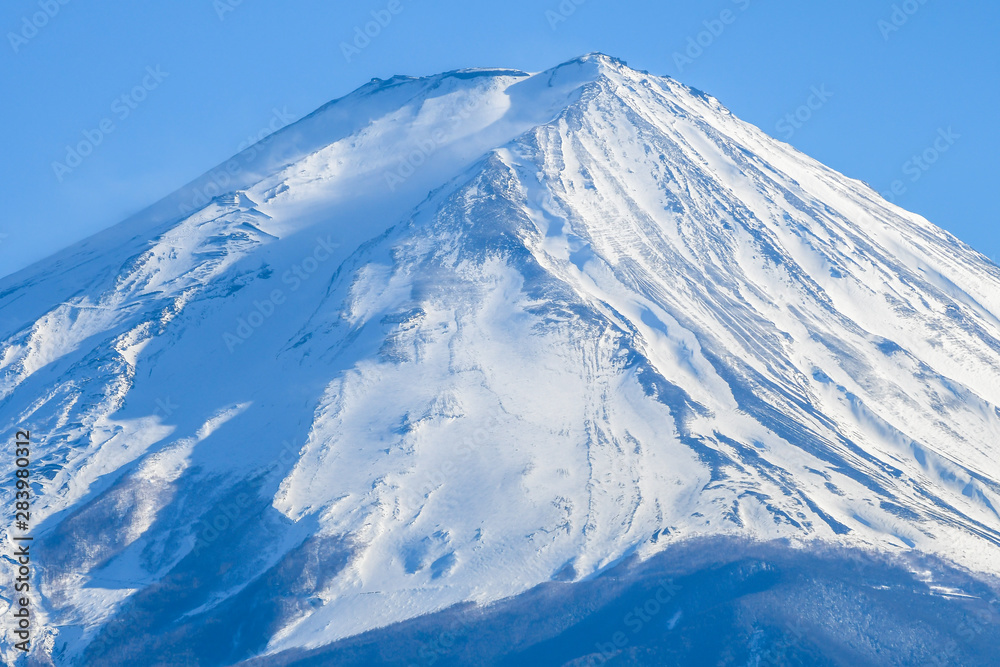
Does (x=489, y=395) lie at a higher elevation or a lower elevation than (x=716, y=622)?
higher

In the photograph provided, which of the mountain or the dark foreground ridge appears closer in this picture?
the dark foreground ridge

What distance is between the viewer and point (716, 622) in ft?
318

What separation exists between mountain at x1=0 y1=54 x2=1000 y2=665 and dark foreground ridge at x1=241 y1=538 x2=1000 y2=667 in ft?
1.55

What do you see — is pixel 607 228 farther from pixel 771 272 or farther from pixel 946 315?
pixel 946 315

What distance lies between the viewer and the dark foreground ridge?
95.2 m

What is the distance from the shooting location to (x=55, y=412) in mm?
131375

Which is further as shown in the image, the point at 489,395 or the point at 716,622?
the point at 489,395

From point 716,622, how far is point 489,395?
36.9 meters

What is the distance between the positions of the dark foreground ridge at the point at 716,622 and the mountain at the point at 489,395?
474 millimetres

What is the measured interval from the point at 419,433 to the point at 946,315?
6653 centimetres

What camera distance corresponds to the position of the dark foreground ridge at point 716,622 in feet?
313

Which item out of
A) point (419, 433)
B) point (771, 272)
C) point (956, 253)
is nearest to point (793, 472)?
point (419, 433)

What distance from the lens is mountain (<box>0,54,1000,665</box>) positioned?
10600 cm

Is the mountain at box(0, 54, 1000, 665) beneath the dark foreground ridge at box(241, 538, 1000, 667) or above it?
above
